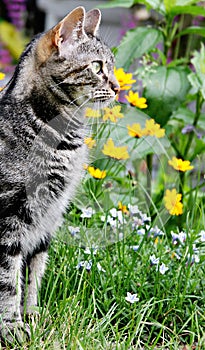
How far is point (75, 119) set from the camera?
8.30 ft

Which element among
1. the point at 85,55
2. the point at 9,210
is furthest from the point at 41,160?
the point at 85,55

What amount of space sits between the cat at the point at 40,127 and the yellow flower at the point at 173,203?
61 centimetres

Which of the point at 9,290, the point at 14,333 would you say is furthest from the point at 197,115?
the point at 14,333

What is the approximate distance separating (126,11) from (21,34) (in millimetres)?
1111

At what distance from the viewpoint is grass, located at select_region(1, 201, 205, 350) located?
7.57 ft

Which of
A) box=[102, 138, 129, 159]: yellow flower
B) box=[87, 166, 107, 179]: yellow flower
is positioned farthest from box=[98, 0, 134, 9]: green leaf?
box=[87, 166, 107, 179]: yellow flower

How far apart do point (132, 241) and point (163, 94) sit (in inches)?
35.4

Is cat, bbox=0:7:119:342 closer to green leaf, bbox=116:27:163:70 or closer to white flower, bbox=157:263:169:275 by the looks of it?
white flower, bbox=157:263:169:275

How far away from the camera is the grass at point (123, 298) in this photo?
2.31 m

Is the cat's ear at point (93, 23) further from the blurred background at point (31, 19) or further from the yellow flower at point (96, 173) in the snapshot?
the blurred background at point (31, 19)

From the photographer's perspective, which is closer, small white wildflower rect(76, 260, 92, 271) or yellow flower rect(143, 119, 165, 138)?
small white wildflower rect(76, 260, 92, 271)

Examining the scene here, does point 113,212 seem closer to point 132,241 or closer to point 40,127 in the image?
point 132,241

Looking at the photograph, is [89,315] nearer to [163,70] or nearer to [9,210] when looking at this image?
[9,210]

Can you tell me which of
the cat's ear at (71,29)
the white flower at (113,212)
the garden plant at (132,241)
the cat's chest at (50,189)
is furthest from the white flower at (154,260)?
the cat's ear at (71,29)
